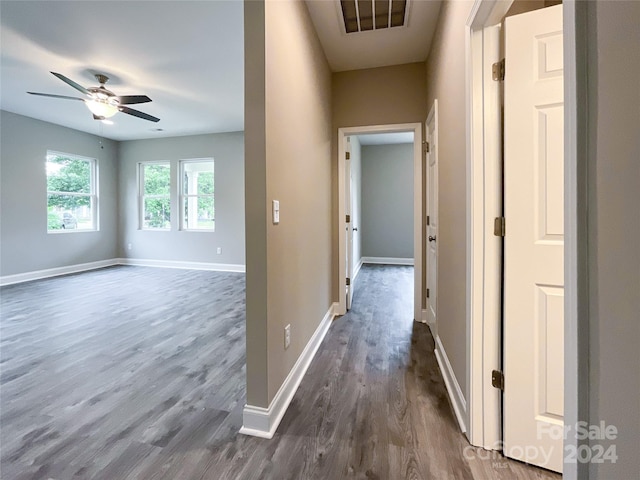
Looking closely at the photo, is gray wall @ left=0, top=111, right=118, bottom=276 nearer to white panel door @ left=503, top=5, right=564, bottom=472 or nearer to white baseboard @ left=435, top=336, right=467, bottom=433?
white baseboard @ left=435, top=336, right=467, bottom=433

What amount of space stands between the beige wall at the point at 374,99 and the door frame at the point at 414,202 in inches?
1.8

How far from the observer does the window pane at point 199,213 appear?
6172mm

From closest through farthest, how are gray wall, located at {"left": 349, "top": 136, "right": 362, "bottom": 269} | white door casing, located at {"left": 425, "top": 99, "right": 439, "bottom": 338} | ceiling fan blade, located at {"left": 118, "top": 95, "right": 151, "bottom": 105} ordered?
1. white door casing, located at {"left": 425, "top": 99, "right": 439, "bottom": 338}
2. ceiling fan blade, located at {"left": 118, "top": 95, "right": 151, "bottom": 105}
3. gray wall, located at {"left": 349, "top": 136, "right": 362, "bottom": 269}

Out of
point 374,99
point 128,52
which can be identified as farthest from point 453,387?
point 128,52

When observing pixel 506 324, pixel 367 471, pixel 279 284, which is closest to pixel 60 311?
pixel 279 284

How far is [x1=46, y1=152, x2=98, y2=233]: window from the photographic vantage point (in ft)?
17.5

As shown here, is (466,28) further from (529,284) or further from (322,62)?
(322,62)

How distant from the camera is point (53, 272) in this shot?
5.32 metres

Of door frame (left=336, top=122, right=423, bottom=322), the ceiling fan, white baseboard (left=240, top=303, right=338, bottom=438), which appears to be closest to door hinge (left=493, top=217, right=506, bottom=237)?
white baseboard (left=240, top=303, right=338, bottom=438)

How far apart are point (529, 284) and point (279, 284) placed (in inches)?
46.8

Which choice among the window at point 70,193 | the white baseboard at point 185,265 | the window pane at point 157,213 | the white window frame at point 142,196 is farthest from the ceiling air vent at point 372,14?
the window at point 70,193

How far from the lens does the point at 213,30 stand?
267cm

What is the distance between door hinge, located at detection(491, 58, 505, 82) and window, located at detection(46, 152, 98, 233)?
693 cm

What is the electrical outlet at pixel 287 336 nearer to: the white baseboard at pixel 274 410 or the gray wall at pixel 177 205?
the white baseboard at pixel 274 410
